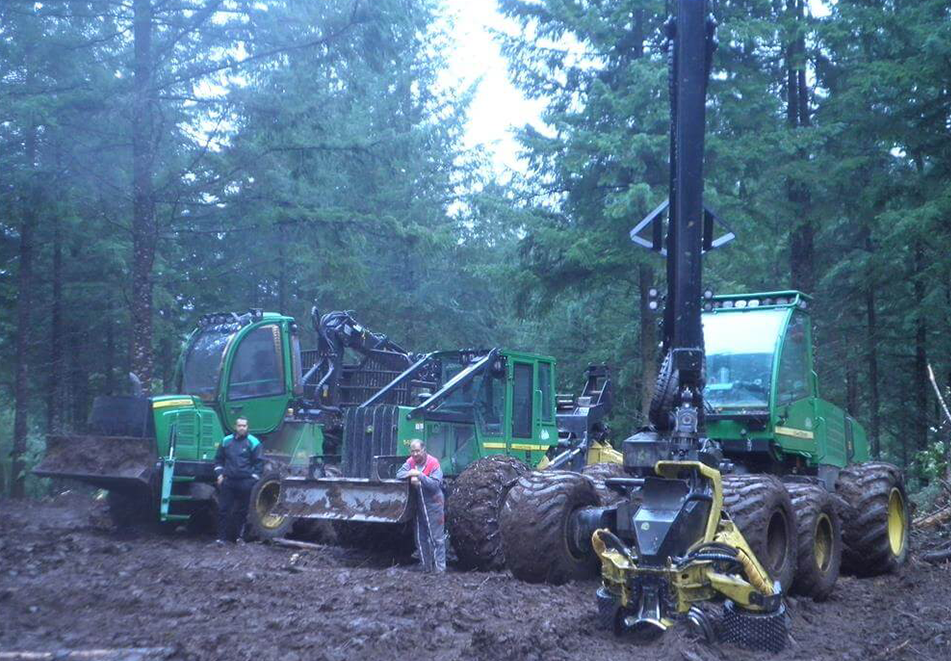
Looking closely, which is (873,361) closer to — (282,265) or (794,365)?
(282,265)

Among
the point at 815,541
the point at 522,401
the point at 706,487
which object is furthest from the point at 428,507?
the point at 706,487

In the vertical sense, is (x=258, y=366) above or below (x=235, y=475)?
above

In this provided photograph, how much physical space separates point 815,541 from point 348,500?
5.30 metres

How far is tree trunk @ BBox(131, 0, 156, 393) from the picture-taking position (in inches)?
691

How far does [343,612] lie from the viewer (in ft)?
29.3

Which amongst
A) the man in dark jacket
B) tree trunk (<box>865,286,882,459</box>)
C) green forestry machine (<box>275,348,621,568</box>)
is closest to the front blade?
the man in dark jacket

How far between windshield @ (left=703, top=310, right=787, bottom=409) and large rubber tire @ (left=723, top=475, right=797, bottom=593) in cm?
231

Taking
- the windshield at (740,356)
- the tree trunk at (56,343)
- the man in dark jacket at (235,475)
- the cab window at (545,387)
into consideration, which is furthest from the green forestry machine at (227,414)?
the tree trunk at (56,343)

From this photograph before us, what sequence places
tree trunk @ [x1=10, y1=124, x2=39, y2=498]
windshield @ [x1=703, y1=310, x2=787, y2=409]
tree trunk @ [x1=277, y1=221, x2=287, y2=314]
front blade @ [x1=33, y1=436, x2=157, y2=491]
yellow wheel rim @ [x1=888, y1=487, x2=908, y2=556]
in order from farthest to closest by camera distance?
tree trunk @ [x1=10, y1=124, x2=39, y2=498], tree trunk @ [x1=277, y1=221, x2=287, y2=314], front blade @ [x1=33, y1=436, x2=157, y2=491], yellow wheel rim @ [x1=888, y1=487, x2=908, y2=556], windshield @ [x1=703, y1=310, x2=787, y2=409]

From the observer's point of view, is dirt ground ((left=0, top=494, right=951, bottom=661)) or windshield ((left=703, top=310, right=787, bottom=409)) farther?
windshield ((left=703, top=310, right=787, bottom=409))

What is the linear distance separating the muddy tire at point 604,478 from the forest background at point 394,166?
6.40 m

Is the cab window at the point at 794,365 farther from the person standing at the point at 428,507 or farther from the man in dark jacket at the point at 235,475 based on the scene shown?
the man in dark jacket at the point at 235,475

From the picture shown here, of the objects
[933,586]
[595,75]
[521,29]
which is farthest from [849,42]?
[933,586]

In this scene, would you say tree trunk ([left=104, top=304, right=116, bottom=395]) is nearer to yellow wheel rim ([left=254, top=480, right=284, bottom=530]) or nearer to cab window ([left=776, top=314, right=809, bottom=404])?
yellow wheel rim ([left=254, top=480, right=284, bottom=530])
